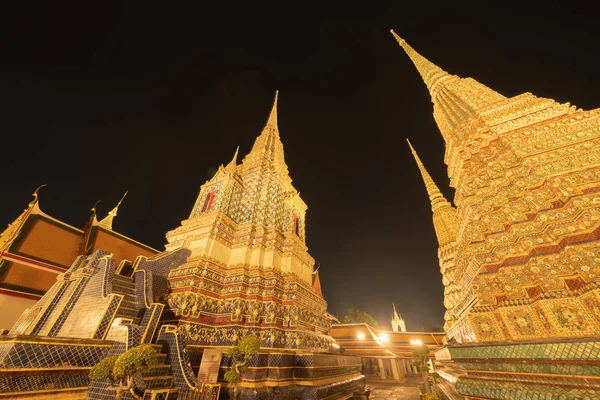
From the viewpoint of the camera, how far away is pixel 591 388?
9.87ft

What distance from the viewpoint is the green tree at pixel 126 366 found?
152 inches

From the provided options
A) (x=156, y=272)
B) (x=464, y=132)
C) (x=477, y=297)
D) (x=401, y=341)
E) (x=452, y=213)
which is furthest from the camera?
(x=401, y=341)

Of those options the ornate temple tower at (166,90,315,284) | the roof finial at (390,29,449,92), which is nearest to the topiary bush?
the ornate temple tower at (166,90,315,284)

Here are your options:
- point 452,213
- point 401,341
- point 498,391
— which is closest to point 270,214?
point 498,391

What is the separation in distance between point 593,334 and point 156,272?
36.9 feet

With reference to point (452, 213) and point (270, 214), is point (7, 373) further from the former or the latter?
point (452, 213)

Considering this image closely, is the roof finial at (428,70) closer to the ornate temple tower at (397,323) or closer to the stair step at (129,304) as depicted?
the stair step at (129,304)

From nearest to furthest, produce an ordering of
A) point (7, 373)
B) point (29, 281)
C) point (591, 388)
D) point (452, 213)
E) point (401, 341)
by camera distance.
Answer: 1. point (591, 388)
2. point (7, 373)
3. point (29, 281)
4. point (452, 213)
5. point (401, 341)

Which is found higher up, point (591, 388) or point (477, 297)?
point (477, 297)

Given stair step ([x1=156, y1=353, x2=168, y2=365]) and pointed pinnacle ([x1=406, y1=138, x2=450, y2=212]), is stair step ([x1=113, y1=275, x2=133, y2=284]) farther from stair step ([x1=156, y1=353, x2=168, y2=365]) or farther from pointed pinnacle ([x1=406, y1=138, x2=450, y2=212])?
pointed pinnacle ([x1=406, y1=138, x2=450, y2=212])

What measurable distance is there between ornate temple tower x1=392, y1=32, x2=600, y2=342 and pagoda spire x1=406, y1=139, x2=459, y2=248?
11468mm

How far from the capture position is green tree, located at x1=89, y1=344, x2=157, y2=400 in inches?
152

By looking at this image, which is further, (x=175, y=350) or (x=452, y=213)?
(x=452, y=213)

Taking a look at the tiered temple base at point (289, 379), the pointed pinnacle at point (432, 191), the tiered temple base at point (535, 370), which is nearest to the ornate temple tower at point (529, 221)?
the tiered temple base at point (535, 370)
